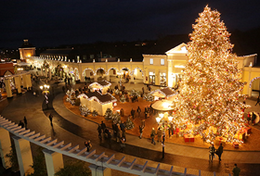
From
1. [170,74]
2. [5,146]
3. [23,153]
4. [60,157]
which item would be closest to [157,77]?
[170,74]

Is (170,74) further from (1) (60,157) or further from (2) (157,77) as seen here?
(1) (60,157)

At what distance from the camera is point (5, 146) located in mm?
10680

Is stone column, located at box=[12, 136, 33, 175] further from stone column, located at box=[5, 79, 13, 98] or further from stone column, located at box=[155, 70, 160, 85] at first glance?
stone column, located at box=[155, 70, 160, 85]

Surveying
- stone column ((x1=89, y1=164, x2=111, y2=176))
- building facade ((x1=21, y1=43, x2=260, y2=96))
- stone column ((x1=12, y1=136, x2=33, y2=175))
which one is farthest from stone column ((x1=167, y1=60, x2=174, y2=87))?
stone column ((x1=89, y1=164, x2=111, y2=176))

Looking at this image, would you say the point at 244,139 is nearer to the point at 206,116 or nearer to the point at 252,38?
the point at 206,116

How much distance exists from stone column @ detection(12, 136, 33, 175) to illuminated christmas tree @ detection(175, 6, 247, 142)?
1006 centimetres

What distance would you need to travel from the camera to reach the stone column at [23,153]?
28.5 ft

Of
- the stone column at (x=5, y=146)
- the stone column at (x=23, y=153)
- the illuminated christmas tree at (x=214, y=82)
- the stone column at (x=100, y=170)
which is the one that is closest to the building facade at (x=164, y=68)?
the illuminated christmas tree at (x=214, y=82)

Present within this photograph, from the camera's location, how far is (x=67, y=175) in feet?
22.7

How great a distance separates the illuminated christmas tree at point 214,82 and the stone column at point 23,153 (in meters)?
10.1

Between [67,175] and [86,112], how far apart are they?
12521 millimetres

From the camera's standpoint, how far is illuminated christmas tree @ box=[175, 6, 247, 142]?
11734 mm

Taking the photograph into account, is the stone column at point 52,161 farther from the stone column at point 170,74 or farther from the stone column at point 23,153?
the stone column at point 170,74

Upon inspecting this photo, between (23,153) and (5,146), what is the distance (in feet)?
8.82
